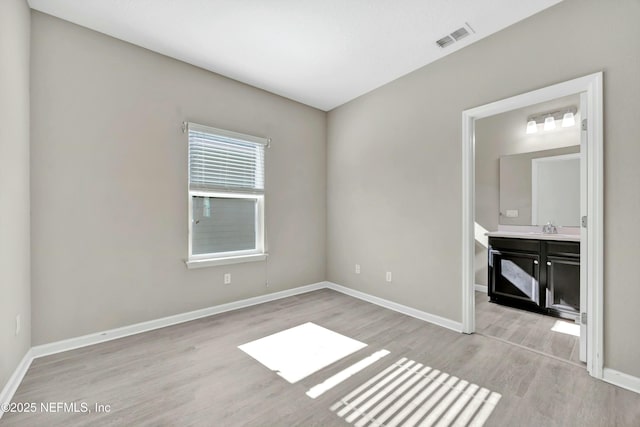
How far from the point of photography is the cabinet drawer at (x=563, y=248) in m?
2.98

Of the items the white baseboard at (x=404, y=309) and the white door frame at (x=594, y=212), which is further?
the white baseboard at (x=404, y=309)

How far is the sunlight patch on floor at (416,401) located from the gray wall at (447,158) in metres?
1.03

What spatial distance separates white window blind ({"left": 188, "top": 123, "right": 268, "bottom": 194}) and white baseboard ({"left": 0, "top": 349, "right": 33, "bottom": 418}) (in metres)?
1.90

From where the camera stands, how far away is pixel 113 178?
8.50ft

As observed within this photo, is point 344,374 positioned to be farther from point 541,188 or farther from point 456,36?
point 541,188

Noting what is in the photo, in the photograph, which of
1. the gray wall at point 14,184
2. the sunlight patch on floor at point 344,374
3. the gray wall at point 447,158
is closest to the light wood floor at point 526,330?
the gray wall at point 447,158

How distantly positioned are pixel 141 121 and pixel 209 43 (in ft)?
3.39

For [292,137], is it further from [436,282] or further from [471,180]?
[436,282]

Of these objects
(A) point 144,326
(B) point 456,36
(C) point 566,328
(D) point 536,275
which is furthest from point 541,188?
(A) point 144,326

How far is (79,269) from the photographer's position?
2.44m

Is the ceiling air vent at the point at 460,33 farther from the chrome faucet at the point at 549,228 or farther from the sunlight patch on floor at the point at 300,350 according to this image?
the sunlight patch on floor at the point at 300,350

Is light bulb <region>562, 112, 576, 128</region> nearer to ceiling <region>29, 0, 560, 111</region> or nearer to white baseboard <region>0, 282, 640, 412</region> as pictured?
ceiling <region>29, 0, 560, 111</region>

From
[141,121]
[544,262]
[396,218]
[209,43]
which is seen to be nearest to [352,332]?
[396,218]

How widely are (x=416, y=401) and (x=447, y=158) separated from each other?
2.27 meters
